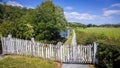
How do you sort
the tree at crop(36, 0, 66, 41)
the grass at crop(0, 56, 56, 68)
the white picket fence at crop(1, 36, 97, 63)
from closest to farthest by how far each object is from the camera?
the grass at crop(0, 56, 56, 68) < the white picket fence at crop(1, 36, 97, 63) < the tree at crop(36, 0, 66, 41)

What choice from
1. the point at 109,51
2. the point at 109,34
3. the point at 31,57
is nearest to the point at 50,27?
the point at 109,34

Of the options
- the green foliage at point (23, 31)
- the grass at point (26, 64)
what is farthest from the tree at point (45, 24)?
the grass at point (26, 64)

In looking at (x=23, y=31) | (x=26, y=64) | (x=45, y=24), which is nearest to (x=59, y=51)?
(x=26, y=64)

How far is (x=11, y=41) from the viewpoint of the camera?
50.4ft

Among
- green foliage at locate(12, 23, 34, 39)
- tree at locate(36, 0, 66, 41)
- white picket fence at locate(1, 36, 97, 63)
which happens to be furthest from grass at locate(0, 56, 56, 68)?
tree at locate(36, 0, 66, 41)

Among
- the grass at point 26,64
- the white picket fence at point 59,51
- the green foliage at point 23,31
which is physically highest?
the green foliage at point 23,31

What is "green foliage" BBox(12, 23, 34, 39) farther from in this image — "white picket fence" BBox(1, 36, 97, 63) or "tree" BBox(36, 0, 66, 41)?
"white picket fence" BBox(1, 36, 97, 63)

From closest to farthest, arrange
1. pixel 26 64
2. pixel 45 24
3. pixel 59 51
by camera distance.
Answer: pixel 26 64 → pixel 59 51 → pixel 45 24

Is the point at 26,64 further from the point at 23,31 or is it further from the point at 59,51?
the point at 23,31

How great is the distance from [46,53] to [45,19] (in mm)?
16546

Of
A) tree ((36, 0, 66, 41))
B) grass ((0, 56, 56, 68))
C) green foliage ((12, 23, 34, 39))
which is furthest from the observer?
tree ((36, 0, 66, 41))

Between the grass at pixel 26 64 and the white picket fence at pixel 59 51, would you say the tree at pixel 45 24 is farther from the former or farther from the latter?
the grass at pixel 26 64

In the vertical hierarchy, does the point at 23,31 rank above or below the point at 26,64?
above

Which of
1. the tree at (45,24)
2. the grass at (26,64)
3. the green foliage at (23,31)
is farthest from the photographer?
the tree at (45,24)
